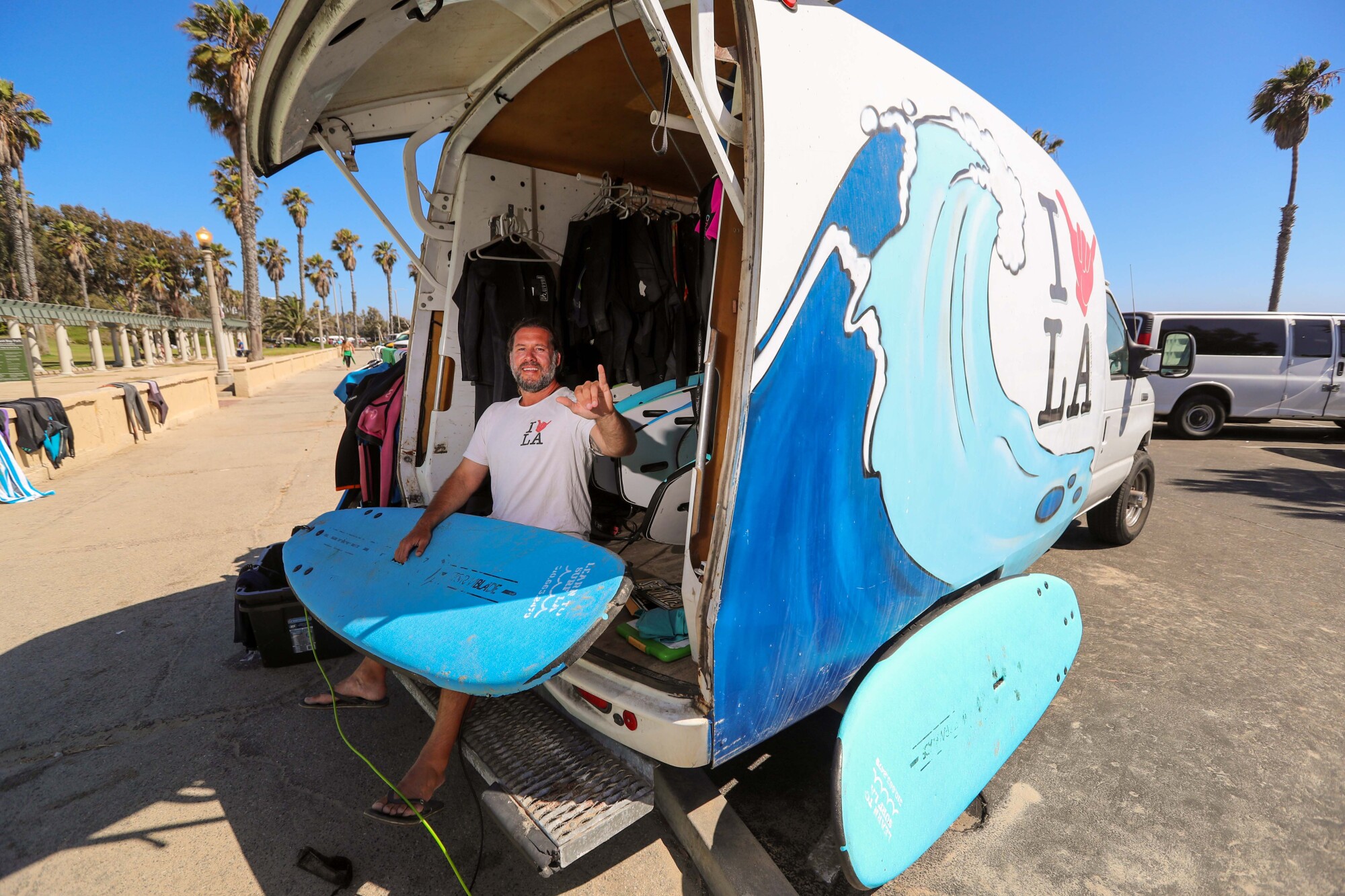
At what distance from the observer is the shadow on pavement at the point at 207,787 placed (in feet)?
6.81

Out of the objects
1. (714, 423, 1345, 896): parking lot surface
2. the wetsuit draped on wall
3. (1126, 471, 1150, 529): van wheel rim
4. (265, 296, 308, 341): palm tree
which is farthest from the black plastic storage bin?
(265, 296, 308, 341): palm tree

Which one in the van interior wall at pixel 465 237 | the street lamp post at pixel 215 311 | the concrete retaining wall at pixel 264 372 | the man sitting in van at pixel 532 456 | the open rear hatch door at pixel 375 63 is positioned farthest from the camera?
the concrete retaining wall at pixel 264 372

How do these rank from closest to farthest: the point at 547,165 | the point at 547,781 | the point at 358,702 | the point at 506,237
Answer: the point at 547,781 → the point at 358,702 → the point at 506,237 → the point at 547,165

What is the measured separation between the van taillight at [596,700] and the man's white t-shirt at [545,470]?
37.3 inches

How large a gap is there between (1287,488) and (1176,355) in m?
4.88

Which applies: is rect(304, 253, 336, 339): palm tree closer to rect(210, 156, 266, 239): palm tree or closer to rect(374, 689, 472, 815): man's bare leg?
rect(210, 156, 266, 239): palm tree

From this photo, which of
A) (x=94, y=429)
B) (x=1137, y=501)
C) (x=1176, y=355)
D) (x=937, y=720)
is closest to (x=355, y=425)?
(x=937, y=720)

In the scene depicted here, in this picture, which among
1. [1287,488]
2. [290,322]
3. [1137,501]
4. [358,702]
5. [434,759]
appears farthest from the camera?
[290,322]

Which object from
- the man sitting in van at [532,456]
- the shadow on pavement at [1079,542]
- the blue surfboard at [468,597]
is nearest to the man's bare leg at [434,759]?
the blue surfboard at [468,597]

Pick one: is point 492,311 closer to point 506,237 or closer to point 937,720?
point 506,237

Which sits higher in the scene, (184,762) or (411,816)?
(411,816)

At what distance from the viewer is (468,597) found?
2078 millimetres

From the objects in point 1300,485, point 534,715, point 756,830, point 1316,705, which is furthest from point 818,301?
point 1300,485

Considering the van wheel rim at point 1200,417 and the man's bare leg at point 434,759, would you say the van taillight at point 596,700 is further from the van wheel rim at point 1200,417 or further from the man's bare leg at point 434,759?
the van wheel rim at point 1200,417
